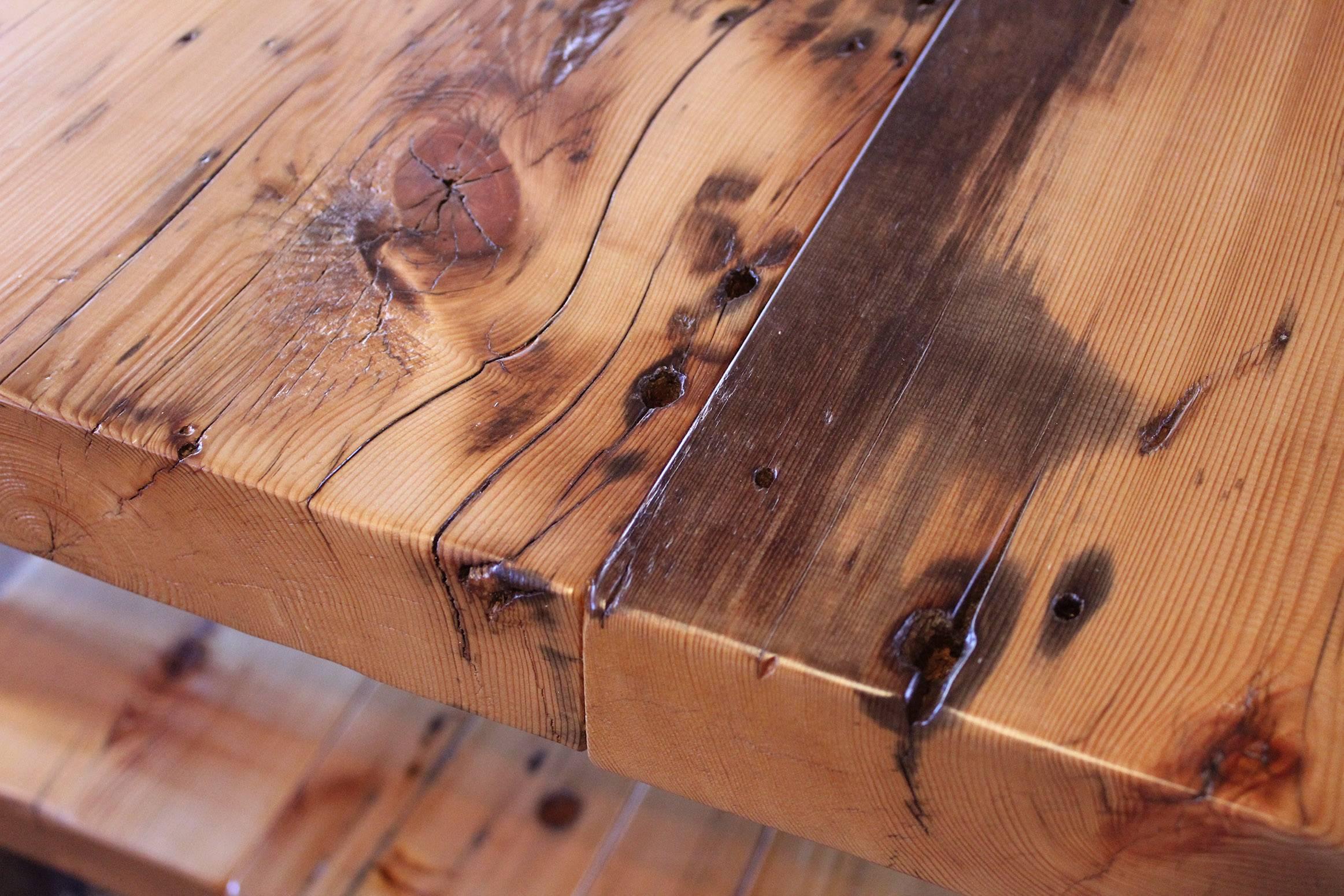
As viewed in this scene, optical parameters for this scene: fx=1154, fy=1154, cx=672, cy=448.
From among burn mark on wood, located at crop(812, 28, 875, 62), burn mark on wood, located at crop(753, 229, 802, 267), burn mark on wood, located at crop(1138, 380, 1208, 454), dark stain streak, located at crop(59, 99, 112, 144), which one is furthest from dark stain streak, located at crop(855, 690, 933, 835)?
dark stain streak, located at crop(59, 99, 112, 144)

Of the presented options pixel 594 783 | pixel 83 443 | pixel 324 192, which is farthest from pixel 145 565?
pixel 594 783

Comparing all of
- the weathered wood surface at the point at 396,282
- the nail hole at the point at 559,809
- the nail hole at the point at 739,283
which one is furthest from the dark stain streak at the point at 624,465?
the nail hole at the point at 559,809

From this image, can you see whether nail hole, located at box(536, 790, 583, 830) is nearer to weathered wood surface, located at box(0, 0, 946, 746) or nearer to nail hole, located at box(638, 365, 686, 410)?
weathered wood surface, located at box(0, 0, 946, 746)

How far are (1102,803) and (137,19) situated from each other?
1.03 metres

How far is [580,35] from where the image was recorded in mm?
1036

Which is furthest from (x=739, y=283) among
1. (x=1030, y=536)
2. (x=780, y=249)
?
(x=1030, y=536)

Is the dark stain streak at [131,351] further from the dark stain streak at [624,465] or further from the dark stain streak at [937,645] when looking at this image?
the dark stain streak at [937,645]

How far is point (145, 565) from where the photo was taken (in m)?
0.83

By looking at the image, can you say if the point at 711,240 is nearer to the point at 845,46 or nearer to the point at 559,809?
the point at 845,46

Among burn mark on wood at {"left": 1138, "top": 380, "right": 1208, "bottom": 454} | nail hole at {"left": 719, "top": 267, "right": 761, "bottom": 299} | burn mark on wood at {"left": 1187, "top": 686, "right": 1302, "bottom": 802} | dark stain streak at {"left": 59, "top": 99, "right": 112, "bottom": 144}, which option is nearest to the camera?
burn mark on wood at {"left": 1187, "top": 686, "right": 1302, "bottom": 802}

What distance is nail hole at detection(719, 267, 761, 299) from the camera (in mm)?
817

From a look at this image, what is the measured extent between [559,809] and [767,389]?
1.85 feet

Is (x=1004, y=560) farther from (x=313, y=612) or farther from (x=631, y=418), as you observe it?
(x=313, y=612)

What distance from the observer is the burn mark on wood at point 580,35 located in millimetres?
1003
